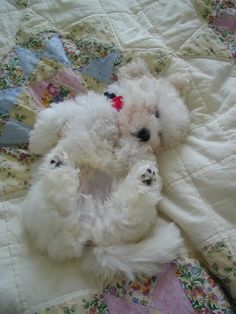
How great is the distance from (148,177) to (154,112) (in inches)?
9.0

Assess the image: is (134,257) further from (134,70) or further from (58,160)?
(134,70)

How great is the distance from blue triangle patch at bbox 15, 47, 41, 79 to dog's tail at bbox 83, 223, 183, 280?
2.26ft

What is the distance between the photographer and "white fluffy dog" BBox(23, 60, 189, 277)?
1004 millimetres

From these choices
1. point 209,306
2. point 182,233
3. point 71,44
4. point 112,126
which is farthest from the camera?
point 71,44

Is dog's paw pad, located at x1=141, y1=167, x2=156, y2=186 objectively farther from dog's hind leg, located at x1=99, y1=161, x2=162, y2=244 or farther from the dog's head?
the dog's head

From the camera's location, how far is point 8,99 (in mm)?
1324

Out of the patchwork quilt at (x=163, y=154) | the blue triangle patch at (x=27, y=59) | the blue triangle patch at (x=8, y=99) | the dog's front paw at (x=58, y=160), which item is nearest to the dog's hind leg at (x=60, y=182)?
the dog's front paw at (x=58, y=160)

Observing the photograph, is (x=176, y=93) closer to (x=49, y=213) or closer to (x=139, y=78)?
(x=139, y=78)

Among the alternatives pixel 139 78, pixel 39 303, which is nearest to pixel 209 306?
pixel 39 303

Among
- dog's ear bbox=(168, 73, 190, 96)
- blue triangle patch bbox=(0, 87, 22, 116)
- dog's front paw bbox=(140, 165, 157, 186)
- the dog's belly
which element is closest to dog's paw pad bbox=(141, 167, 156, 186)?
dog's front paw bbox=(140, 165, 157, 186)

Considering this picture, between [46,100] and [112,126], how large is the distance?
0.27 m

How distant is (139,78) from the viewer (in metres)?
1.31

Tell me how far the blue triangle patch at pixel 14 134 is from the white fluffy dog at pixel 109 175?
6 cm

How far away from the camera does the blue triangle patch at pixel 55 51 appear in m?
1.41
